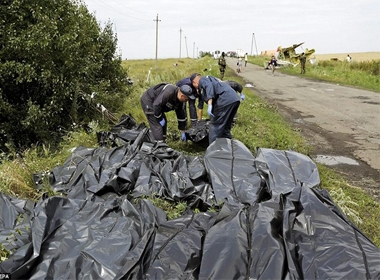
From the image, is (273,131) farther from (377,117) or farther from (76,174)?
(76,174)

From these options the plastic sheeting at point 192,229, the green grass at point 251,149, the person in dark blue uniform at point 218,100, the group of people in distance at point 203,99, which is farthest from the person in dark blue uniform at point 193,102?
the plastic sheeting at point 192,229

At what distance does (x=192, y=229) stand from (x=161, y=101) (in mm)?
2565

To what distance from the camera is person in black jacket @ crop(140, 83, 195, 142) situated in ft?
15.0

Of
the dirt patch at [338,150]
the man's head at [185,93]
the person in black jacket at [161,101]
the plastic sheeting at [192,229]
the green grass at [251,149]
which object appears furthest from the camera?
the person in black jacket at [161,101]

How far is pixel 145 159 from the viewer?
388cm

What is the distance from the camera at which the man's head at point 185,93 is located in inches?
175

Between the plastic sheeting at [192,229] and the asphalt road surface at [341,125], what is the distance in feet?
4.99

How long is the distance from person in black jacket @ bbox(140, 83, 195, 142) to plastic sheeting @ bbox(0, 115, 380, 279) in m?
1.22

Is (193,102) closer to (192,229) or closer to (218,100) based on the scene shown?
(218,100)

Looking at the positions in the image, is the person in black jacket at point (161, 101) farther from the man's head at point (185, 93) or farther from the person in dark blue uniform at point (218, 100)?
the person in dark blue uniform at point (218, 100)

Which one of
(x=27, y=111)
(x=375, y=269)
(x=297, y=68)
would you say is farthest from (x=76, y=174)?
(x=297, y=68)

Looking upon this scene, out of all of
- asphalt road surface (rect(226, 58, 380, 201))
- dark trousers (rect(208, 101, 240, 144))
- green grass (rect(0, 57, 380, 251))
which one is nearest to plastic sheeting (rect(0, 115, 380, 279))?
green grass (rect(0, 57, 380, 251))

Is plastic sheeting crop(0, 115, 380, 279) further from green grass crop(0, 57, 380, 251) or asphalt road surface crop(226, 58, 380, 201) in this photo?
asphalt road surface crop(226, 58, 380, 201)

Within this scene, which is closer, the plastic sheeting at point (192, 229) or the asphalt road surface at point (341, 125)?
the plastic sheeting at point (192, 229)
